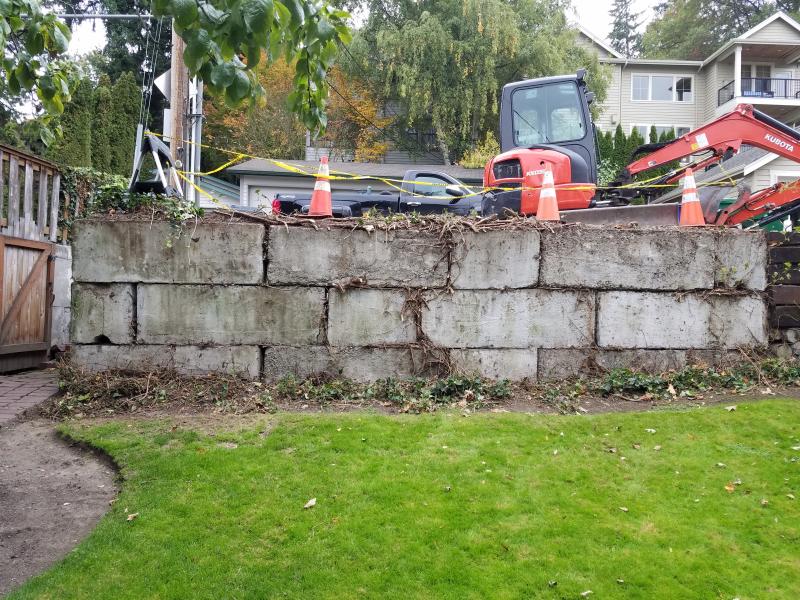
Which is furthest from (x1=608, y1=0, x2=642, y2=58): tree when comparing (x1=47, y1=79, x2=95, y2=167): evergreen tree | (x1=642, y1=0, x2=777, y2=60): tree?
(x1=47, y1=79, x2=95, y2=167): evergreen tree

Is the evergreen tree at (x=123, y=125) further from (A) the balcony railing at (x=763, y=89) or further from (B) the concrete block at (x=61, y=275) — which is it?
(A) the balcony railing at (x=763, y=89)

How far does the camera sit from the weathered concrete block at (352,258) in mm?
6543

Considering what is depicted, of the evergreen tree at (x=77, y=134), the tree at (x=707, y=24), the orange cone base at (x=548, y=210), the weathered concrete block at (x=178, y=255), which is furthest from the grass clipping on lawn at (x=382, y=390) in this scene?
the tree at (x=707, y=24)

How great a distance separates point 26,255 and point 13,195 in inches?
35.2

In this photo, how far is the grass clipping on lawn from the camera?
6.16 metres

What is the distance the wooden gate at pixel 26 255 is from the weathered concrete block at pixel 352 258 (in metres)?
4.44

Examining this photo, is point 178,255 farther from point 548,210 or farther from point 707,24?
point 707,24

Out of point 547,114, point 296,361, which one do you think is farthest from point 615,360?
point 547,114

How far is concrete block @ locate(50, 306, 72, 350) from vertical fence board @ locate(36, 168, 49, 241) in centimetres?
120

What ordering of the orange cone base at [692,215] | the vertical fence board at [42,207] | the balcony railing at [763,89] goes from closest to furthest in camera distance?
the orange cone base at [692,215]
the vertical fence board at [42,207]
the balcony railing at [763,89]

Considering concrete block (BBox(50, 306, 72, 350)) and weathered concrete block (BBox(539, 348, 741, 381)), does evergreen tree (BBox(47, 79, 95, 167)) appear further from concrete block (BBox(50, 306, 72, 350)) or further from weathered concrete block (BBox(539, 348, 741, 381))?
weathered concrete block (BBox(539, 348, 741, 381))

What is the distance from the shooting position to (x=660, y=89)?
104ft

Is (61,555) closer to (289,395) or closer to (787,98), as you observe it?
(289,395)

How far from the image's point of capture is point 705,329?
671cm
